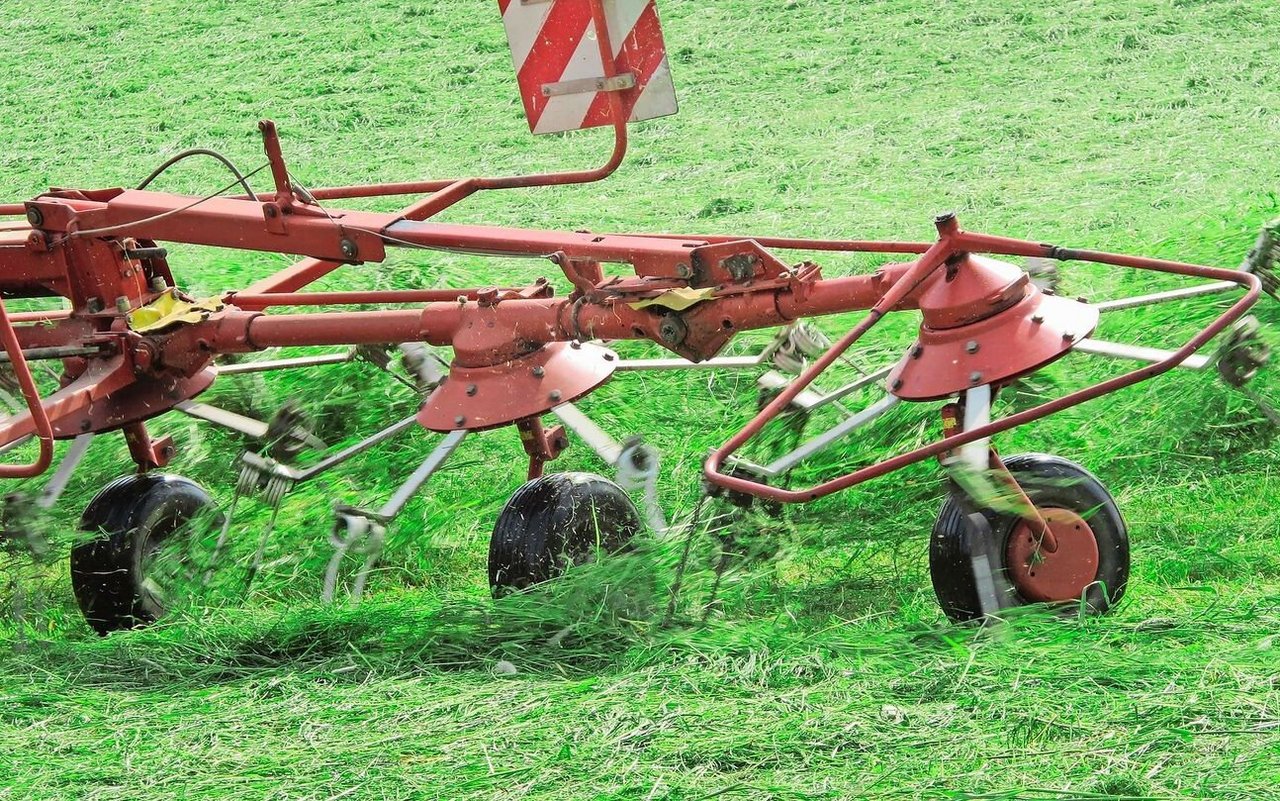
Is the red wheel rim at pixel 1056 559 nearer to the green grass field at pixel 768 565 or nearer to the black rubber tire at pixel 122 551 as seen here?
the green grass field at pixel 768 565

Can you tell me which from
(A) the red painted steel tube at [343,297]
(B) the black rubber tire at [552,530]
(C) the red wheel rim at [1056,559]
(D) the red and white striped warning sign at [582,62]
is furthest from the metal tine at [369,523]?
(C) the red wheel rim at [1056,559]

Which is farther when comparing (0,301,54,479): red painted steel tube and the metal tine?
the metal tine

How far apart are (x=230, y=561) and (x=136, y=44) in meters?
8.08

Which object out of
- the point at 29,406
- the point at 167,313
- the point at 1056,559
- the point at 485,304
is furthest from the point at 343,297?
the point at 1056,559

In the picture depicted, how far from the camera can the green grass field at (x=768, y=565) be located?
10.6ft

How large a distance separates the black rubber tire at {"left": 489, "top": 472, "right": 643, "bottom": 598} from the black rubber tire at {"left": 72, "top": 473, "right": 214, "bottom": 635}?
1.09 meters

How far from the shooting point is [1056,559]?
3.91 meters

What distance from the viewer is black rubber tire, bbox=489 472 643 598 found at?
4.36 metres

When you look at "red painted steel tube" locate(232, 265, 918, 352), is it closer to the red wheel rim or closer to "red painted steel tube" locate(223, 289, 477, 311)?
"red painted steel tube" locate(223, 289, 477, 311)

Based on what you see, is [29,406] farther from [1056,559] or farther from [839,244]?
[1056,559]

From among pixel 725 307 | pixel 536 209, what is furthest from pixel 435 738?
pixel 536 209

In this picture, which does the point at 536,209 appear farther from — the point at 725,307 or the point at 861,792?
the point at 861,792

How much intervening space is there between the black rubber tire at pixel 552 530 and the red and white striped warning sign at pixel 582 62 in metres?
1.00

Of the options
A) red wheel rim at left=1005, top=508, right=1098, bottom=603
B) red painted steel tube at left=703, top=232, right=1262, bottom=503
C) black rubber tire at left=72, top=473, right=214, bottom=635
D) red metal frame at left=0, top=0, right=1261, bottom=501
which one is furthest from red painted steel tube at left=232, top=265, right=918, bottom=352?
red wheel rim at left=1005, top=508, right=1098, bottom=603
